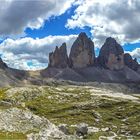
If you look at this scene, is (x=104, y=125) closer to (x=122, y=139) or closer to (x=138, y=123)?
(x=138, y=123)

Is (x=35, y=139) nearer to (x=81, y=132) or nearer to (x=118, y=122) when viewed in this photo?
(x=81, y=132)

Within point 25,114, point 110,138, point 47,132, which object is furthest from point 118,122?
point 47,132

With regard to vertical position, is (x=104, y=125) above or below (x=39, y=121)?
below

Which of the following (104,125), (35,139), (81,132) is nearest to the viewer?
(35,139)

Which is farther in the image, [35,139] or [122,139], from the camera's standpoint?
[122,139]

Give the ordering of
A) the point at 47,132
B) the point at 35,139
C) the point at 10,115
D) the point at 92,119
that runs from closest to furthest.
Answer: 1. the point at 35,139
2. the point at 47,132
3. the point at 10,115
4. the point at 92,119

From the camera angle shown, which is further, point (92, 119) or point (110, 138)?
point (92, 119)

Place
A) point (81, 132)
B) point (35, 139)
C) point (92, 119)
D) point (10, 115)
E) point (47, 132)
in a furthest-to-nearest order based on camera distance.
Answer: point (92, 119) → point (81, 132) → point (10, 115) → point (47, 132) → point (35, 139)

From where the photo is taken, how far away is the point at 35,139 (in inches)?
2164

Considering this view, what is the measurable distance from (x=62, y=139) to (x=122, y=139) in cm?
7532

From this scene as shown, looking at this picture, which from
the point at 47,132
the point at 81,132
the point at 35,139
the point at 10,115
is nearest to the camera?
the point at 35,139

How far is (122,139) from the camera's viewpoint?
12962cm

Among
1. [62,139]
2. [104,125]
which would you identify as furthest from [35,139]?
[104,125]

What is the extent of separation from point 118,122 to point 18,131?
143312 millimetres
